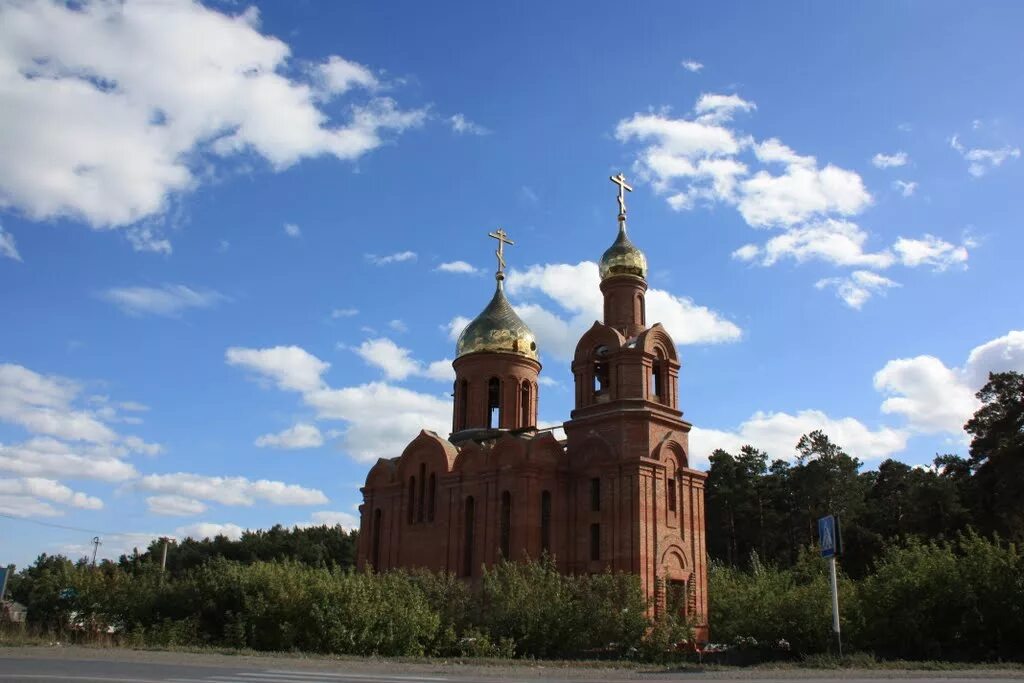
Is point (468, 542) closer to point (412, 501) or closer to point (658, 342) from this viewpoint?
point (412, 501)

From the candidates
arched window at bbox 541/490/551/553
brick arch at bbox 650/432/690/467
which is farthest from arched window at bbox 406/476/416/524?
brick arch at bbox 650/432/690/467

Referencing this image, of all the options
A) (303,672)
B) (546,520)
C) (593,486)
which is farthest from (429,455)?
(303,672)

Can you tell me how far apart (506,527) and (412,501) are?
4.72 metres

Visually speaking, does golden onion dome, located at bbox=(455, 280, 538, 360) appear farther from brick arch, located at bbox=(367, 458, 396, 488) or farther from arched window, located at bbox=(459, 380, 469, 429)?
brick arch, located at bbox=(367, 458, 396, 488)

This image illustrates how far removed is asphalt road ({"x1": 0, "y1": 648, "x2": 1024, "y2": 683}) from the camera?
12.5 meters

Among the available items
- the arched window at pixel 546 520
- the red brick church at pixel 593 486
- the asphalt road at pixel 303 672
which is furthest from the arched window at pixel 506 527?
the asphalt road at pixel 303 672

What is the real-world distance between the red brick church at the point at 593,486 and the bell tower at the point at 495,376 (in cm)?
149

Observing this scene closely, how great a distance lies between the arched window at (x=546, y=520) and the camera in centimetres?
2728

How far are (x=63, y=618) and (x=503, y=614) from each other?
37.1 feet

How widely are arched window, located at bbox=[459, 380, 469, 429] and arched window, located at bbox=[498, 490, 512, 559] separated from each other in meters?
5.98

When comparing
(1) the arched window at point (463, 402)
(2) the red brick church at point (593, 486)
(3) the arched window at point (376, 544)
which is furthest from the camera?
(1) the arched window at point (463, 402)

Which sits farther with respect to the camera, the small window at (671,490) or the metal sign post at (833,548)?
the small window at (671,490)

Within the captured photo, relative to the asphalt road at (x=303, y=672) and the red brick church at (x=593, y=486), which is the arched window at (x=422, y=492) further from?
the asphalt road at (x=303, y=672)

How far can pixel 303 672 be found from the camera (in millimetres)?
14016
